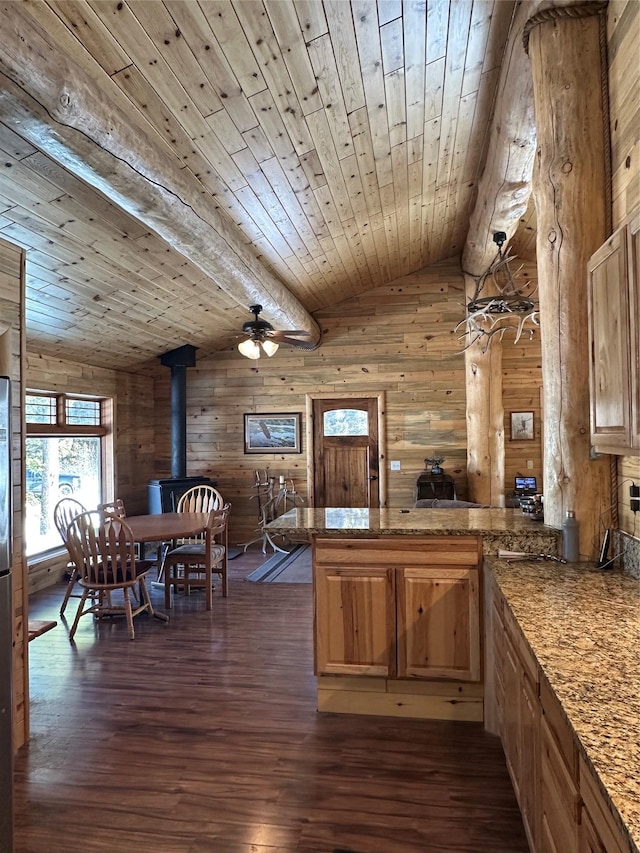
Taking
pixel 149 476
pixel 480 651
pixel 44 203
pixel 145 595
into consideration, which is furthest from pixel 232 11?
pixel 149 476

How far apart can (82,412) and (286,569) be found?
119 inches

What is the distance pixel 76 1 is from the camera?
1.99 meters

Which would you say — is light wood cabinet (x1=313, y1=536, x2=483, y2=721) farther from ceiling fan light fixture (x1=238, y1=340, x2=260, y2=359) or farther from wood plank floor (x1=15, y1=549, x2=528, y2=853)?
ceiling fan light fixture (x1=238, y1=340, x2=260, y2=359)

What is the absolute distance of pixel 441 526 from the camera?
286 cm

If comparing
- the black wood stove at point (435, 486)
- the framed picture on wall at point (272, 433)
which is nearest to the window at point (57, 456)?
the framed picture on wall at point (272, 433)

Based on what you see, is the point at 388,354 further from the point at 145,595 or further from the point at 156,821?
the point at 156,821

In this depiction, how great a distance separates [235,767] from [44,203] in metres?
3.13

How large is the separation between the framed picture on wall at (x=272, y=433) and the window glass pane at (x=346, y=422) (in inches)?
16.9

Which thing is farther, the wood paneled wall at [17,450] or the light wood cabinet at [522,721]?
the wood paneled wall at [17,450]

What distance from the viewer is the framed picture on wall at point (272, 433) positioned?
24.6 ft

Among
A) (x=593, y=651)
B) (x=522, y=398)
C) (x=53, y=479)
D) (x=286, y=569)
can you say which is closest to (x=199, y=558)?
(x=286, y=569)

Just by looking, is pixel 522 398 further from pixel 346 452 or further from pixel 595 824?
pixel 595 824

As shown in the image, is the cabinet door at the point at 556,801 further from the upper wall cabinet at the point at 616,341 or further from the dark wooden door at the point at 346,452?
the dark wooden door at the point at 346,452

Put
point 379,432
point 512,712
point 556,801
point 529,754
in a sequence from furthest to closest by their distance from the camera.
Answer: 1. point 379,432
2. point 512,712
3. point 529,754
4. point 556,801
